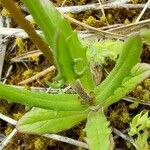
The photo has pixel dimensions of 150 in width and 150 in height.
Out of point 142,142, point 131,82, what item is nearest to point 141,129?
point 142,142

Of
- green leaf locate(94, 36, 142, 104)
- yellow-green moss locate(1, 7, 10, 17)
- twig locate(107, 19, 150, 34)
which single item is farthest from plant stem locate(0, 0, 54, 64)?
yellow-green moss locate(1, 7, 10, 17)

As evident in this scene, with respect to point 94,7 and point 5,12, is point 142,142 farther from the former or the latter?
point 5,12

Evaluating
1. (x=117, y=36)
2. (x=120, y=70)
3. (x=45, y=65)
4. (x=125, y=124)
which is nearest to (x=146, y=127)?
(x=125, y=124)

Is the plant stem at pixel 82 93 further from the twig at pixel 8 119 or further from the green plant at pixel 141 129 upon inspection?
the twig at pixel 8 119

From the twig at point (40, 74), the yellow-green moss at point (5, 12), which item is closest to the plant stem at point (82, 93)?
the twig at point (40, 74)

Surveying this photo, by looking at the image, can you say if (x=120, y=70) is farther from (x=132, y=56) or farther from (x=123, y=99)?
(x=123, y=99)

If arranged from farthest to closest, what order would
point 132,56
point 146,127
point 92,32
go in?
point 92,32 < point 146,127 < point 132,56
